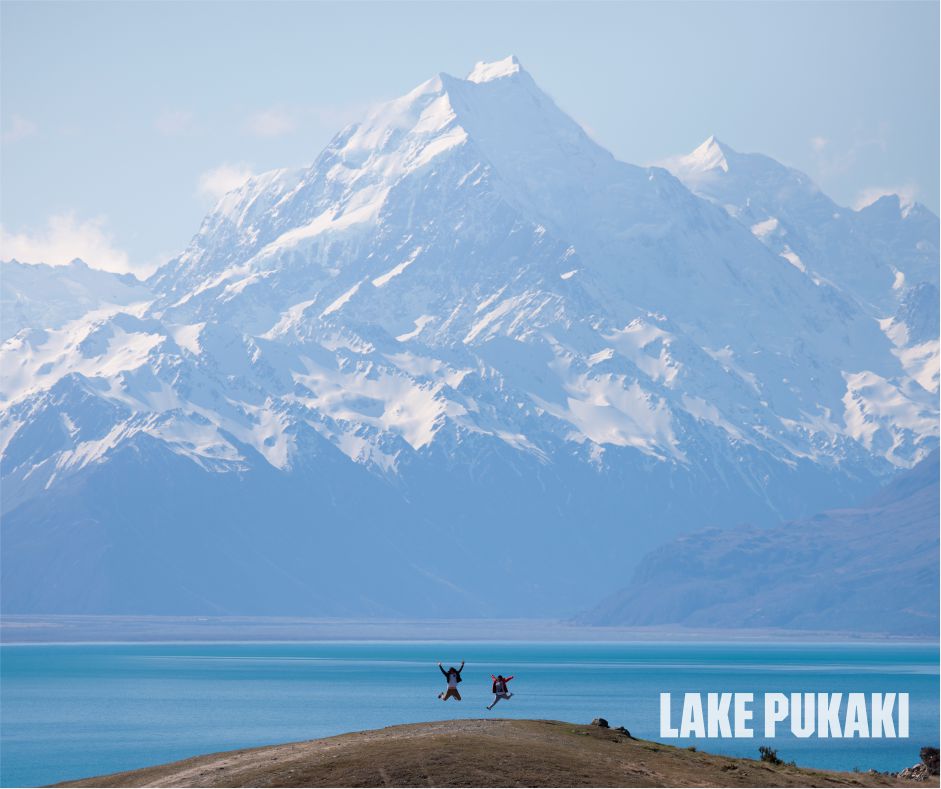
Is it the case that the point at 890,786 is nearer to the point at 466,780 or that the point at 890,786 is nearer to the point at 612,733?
the point at 612,733

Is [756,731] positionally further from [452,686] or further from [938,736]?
[452,686]

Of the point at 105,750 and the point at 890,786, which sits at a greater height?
the point at 105,750

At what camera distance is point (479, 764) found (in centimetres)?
8700

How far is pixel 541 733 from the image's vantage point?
312 feet

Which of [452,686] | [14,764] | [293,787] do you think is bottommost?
[293,787]

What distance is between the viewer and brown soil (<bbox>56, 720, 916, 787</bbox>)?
86.4 metres

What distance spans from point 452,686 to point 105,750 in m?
111

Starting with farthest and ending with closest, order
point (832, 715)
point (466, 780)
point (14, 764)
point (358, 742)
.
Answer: point (14, 764), point (832, 715), point (358, 742), point (466, 780)

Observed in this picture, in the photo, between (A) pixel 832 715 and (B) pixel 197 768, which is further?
(A) pixel 832 715

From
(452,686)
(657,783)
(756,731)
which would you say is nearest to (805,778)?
(657,783)

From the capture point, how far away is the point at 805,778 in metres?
96.9

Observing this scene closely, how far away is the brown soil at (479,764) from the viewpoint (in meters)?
86.4

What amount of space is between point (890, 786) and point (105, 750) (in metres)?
115

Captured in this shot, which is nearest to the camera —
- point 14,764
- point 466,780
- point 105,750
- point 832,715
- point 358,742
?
point 466,780
